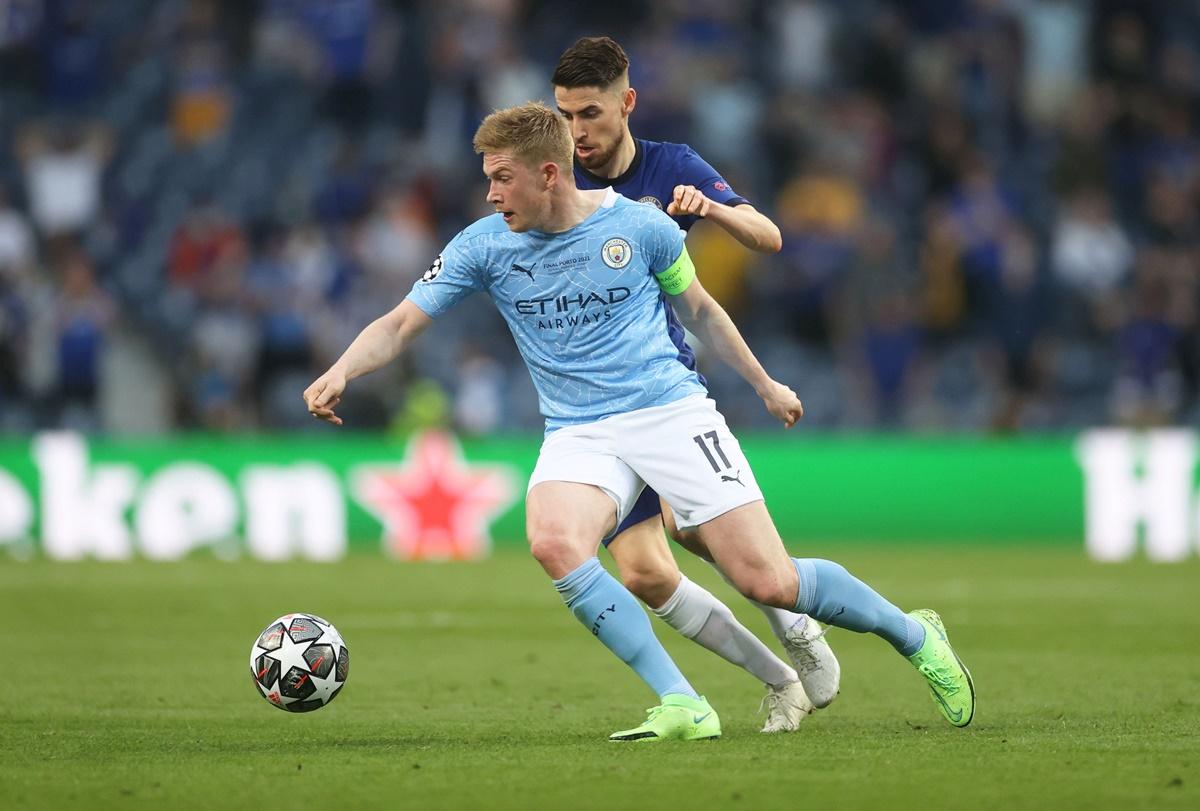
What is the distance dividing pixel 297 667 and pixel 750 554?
6.23ft

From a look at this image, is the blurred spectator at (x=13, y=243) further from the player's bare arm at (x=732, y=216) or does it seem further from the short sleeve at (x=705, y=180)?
the player's bare arm at (x=732, y=216)

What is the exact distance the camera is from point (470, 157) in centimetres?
2128

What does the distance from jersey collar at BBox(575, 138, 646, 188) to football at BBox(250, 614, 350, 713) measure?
206 centimetres

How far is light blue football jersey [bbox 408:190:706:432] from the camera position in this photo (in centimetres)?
691

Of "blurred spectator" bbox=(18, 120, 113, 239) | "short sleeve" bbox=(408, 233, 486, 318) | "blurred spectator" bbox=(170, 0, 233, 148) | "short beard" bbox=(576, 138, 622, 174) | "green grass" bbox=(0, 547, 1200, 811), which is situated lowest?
"green grass" bbox=(0, 547, 1200, 811)

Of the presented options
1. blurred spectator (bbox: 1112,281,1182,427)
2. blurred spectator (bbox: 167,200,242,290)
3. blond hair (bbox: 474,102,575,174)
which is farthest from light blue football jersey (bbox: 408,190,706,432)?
blurred spectator (bbox: 1112,281,1182,427)

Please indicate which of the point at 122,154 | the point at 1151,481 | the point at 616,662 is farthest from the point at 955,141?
the point at 616,662

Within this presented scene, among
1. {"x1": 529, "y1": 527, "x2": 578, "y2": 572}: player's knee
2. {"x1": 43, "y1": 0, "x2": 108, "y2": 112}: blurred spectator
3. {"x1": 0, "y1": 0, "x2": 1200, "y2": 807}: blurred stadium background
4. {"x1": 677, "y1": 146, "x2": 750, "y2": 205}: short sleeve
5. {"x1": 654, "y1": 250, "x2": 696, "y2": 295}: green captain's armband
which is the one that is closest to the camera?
{"x1": 529, "y1": 527, "x2": 578, "y2": 572}: player's knee

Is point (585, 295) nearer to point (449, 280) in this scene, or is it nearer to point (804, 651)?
point (449, 280)

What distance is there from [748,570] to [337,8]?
1612 centimetres

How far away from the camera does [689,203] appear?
6730 millimetres

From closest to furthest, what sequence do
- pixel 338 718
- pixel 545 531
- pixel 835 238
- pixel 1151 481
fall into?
pixel 545 531, pixel 338 718, pixel 1151 481, pixel 835 238

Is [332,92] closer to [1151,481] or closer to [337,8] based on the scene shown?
[337,8]

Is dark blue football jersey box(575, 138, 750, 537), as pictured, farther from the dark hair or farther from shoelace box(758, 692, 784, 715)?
shoelace box(758, 692, 784, 715)
